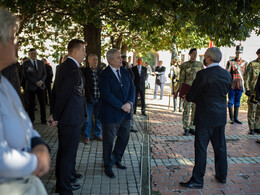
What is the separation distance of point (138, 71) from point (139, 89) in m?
0.74

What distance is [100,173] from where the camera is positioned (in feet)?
15.1

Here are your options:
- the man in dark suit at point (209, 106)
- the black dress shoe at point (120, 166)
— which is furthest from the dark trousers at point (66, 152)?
the man in dark suit at point (209, 106)

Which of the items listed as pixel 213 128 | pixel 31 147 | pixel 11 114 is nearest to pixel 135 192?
pixel 213 128

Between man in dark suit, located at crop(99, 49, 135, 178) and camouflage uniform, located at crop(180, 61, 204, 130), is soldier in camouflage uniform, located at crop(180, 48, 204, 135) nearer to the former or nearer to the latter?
camouflage uniform, located at crop(180, 61, 204, 130)

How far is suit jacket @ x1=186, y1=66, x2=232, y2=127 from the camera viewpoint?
13.1 ft

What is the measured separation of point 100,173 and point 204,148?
189 cm

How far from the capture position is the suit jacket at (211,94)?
157 inches

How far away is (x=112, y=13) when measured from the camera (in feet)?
25.5

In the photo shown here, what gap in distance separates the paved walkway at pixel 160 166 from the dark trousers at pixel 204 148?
0.26m

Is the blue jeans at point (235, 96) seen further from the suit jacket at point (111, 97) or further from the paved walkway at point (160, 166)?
the suit jacket at point (111, 97)

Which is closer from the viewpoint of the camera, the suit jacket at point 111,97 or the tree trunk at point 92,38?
the suit jacket at point 111,97

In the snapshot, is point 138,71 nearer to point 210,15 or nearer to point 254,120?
point 254,120

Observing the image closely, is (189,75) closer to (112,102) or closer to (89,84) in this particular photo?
(89,84)

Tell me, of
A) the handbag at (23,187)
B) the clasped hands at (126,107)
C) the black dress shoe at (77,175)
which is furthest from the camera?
the clasped hands at (126,107)
